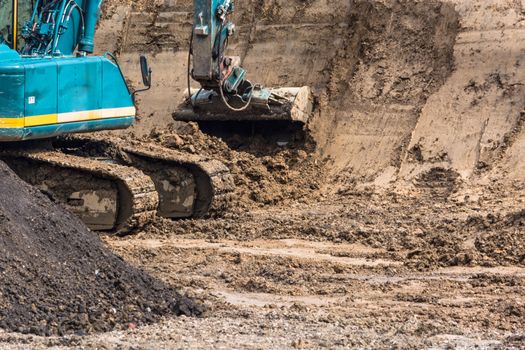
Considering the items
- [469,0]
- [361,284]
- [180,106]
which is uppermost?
[469,0]

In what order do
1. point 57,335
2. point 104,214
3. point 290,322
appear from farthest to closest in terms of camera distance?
point 104,214
point 290,322
point 57,335

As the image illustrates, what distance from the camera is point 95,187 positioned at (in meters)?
11.3

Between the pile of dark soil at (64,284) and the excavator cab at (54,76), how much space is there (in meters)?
2.33

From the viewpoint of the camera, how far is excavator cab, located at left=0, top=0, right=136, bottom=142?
10.9 meters

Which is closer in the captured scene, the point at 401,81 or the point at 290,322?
the point at 290,322

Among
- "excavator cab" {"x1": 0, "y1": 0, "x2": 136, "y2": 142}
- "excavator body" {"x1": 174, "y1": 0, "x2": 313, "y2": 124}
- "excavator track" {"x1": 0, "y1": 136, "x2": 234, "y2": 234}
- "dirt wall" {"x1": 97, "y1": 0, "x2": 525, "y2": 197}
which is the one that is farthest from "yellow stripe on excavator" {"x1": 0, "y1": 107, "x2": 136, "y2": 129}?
"dirt wall" {"x1": 97, "y1": 0, "x2": 525, "y2": 197}

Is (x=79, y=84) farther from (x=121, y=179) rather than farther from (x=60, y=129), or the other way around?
(x=121, y=179)

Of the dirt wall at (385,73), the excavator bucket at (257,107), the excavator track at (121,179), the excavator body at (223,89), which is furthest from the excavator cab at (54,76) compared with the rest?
the dirt wall at (385,73)

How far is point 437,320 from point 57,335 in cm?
247

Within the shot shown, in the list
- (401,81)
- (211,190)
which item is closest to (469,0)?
(401,81)

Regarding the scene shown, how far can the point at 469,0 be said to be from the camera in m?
15.2

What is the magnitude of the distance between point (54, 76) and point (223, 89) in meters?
2.63

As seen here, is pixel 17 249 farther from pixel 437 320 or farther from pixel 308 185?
pixel 308 185

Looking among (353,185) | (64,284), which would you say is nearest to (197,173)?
(353,185)
